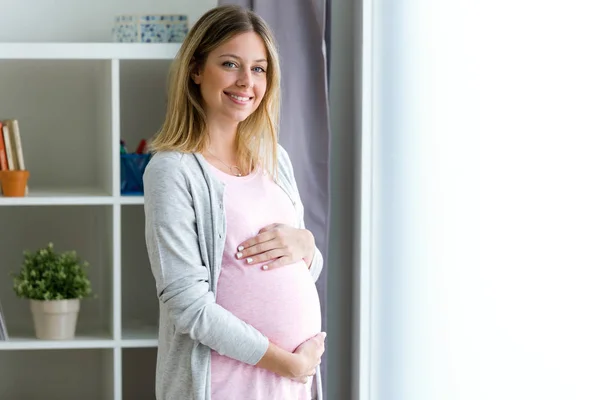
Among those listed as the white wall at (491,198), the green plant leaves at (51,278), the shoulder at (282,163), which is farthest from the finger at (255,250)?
the green plant leaves at (51,278)

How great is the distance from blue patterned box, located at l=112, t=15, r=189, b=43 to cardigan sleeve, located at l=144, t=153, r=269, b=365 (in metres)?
1.03

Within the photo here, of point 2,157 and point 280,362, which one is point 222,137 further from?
point 2,157

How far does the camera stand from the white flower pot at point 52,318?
2.36m

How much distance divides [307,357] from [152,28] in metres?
1.20

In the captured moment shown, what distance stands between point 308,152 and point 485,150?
36.9 inches

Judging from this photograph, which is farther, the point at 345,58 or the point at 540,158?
the point at 345,58

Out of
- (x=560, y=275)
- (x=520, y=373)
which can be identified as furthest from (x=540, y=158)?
(x=520, y=373)

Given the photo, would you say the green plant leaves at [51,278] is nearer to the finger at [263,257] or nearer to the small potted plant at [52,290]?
the small potted plant at [52,290]

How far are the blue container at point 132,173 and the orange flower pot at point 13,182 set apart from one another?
26 cm

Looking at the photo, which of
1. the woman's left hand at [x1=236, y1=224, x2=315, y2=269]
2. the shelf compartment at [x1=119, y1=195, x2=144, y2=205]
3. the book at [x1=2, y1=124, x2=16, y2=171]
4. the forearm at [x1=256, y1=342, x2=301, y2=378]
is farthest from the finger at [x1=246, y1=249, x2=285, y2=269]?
the book at [x1=2, y1=124, x2=16, y2=171]

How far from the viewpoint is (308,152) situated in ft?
8.11

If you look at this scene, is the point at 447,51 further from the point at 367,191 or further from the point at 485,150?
the point at 367,191

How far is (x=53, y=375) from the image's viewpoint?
2660 mm

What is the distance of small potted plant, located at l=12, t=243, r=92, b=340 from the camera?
2365 mm
